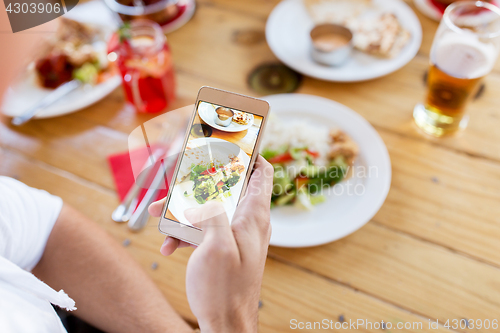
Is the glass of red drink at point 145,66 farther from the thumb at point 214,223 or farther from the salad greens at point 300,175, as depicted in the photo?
the thumb at point 214,223

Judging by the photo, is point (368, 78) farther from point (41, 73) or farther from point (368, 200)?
point (41, 73)

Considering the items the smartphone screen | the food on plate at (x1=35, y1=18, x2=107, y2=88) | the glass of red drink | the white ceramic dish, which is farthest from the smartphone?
the white ceramic dish

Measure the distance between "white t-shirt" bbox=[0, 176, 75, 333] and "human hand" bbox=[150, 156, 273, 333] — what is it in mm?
237

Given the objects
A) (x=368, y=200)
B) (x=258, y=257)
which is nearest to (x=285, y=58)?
(x=368, y=200)

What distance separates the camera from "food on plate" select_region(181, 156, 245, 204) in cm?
50

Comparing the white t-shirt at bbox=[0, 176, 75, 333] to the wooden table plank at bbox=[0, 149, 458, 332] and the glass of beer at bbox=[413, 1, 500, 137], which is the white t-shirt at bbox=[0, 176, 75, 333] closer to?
the wooden table plank at bbox=[0, 149, 458, 332]

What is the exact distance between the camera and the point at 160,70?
96 centimetres

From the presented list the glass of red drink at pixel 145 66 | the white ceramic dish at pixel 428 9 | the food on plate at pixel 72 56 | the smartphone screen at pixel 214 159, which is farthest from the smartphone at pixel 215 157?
the white ceramic dish at pixel 428 9

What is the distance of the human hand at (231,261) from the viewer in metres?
0.46

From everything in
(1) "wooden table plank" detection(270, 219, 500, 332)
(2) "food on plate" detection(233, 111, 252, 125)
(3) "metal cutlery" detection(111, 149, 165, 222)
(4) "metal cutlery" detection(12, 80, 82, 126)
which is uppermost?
(2) "food on plate" detection(233, 111, 252, 125)

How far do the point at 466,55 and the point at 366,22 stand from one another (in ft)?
1.38

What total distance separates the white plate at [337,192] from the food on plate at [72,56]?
1.83 feet

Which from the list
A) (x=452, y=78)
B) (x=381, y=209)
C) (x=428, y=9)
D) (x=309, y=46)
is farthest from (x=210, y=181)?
(x=428, y=9)

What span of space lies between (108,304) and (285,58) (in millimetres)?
814
